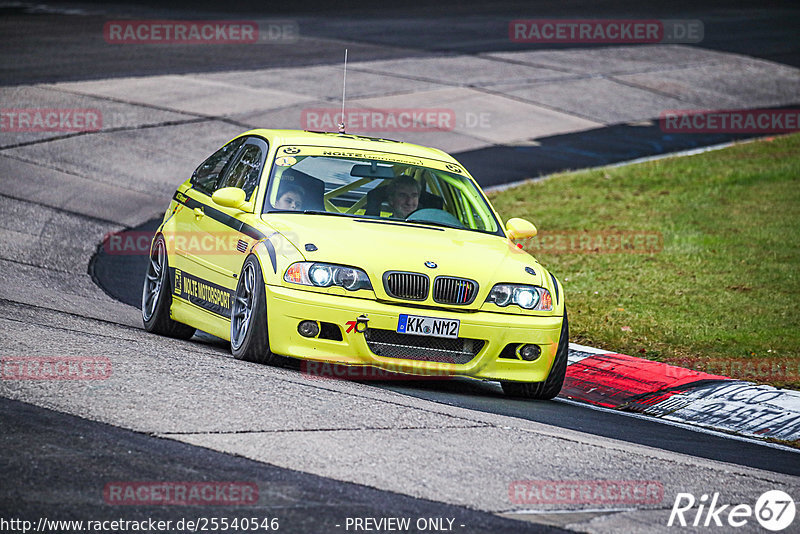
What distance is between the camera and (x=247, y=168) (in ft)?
30.6

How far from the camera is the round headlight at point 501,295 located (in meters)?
8.09

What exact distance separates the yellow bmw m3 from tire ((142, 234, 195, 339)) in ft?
0.04

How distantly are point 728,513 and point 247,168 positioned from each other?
483 cm

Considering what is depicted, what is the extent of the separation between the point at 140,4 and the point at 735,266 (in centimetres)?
2693

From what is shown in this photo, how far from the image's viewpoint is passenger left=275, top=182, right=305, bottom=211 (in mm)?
8750

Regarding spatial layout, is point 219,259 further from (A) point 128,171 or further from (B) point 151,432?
(A) point 128,171

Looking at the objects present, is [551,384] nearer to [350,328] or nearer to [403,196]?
[350,328]

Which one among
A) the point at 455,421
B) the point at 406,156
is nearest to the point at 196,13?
the point at 406,156

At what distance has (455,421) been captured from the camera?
22.7 feet
